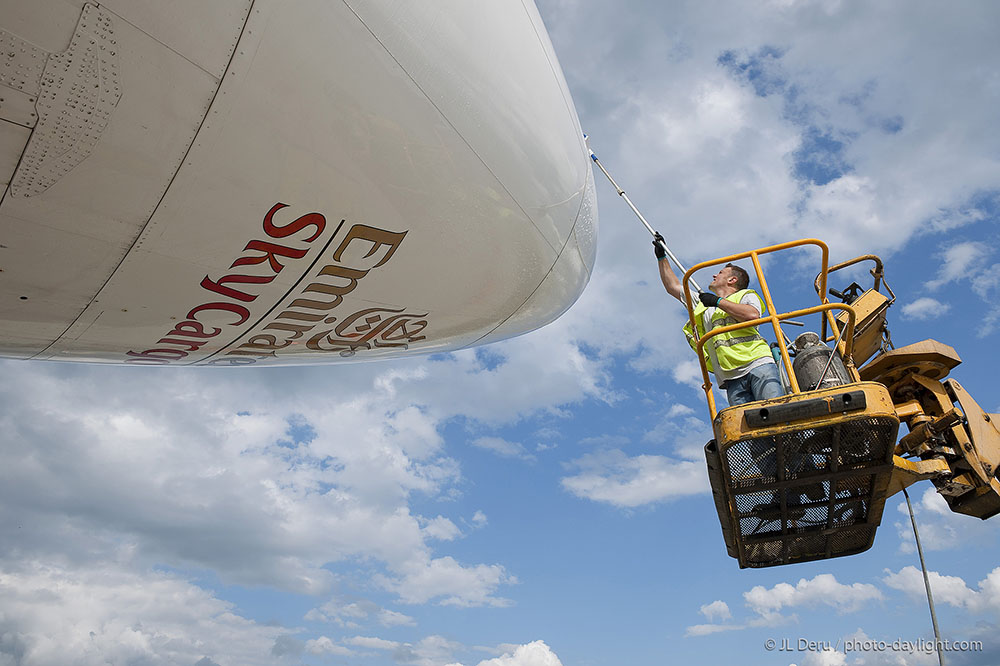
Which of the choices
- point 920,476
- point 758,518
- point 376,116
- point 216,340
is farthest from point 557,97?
point 920,476

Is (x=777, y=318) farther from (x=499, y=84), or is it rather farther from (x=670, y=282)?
(x=499, y=84)

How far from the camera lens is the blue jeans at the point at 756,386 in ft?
19.4

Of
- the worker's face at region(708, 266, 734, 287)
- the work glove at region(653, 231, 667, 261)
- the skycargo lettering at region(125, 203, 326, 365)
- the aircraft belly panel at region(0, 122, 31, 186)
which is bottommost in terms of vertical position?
the aircraft belly panel at region(0, 122, 31, 186)

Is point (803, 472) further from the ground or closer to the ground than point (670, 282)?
closer to the ground

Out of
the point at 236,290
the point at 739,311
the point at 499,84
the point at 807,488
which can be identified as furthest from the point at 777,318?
the point at 236,290

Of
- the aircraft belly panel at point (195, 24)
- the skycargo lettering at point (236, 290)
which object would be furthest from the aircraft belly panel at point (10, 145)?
the skycargo lettering at point (236, 290)

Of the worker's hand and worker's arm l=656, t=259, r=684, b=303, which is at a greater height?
worker's arm l=656, t=259, r=684, b=303

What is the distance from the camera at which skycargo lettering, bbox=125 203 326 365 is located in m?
4.27

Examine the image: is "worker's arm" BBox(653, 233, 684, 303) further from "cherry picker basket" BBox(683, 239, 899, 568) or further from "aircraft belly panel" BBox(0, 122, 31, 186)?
"aircraft belly panel" BBox(0, 122, 31, 186)

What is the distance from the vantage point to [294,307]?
5.03m

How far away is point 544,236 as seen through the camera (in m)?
5.81

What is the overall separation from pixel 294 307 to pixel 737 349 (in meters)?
3.64

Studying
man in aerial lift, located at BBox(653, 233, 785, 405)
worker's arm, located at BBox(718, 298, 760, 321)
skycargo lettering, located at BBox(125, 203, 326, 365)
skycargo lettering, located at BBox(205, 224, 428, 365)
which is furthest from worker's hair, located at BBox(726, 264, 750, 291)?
skycargo lettering, located at BBox(125, 203, 326, 365)

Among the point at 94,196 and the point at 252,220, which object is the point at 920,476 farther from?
the point at 94,196
